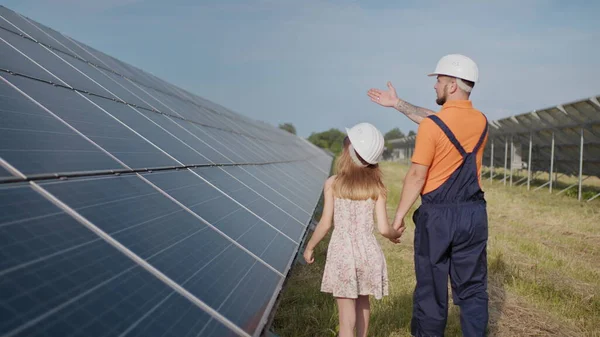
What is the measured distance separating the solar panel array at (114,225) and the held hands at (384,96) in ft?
5.84

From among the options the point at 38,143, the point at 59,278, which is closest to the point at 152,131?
the point at 38,143

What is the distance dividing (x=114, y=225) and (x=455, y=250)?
9.19ft

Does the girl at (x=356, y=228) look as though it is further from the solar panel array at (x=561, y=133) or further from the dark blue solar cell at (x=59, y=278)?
the solar panel array at (x=561, y=133)

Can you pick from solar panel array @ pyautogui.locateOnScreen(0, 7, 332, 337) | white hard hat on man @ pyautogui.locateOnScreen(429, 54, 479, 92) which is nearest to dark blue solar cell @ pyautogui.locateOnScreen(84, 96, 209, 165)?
solar panel array @ pyautogui.locateOnScreen(0, 7, 332, 337)

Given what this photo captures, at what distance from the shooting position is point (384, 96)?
5.68m

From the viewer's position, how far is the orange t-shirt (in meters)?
4.36

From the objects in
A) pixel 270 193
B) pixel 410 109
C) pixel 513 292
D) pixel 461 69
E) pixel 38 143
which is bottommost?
pixel 513 292

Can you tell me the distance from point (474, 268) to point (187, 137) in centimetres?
458

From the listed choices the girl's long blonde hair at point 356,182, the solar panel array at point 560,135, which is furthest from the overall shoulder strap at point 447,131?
the solar panel array at point 560,135

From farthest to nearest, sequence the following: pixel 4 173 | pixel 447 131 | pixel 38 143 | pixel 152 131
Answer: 1. pixel 152 131
2. pixel 447 131
3. pixel 38 143
4. pixel 4 173

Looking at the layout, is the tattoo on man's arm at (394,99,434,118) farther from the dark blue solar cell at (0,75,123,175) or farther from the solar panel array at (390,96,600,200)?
the solar panel array at (390,96,600,200)

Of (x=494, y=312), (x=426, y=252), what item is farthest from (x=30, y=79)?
(x=494, y=312)

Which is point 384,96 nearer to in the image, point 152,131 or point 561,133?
point 152,131

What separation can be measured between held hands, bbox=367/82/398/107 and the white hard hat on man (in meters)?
1.09
